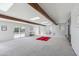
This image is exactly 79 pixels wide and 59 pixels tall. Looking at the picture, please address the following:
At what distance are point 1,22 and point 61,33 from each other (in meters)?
9.72

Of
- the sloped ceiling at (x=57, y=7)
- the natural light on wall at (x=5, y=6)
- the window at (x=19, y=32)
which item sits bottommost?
the window at (x=19, y=32)

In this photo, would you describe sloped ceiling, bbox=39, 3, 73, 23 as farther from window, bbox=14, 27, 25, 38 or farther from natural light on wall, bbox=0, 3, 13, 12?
window, bbox=14, 27, 25, 38

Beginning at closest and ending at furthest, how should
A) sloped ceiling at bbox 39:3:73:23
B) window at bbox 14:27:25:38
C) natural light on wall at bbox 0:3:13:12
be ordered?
→ sloped ceiling at bbox 39:3:73:23, natural light on wall at bbox 0:3:13:12, window at bbox 14:27:25:38

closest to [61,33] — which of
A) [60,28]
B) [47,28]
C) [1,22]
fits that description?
[60,28]

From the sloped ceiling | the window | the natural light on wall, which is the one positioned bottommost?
the window

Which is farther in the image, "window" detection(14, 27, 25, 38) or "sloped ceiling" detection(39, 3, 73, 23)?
"window" detection(14, 27, 25, 38)

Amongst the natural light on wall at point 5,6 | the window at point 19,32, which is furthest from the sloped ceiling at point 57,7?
the window at point 19,32

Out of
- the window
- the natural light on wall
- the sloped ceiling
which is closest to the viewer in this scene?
the sloped ceiling

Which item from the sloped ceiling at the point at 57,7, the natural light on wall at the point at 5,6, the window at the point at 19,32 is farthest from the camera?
the window at the point at 19,32

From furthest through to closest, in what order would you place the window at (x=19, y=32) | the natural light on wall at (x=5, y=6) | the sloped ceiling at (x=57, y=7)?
1. the window at (x=19, y=32)
2. the natural light on wall at (x=5, y=6)
3. the sloped ceiling at (x=57, y=7)

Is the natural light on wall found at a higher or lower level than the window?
higher

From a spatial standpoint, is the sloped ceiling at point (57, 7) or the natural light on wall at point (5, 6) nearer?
the sloped ceiling at point (57, 7)

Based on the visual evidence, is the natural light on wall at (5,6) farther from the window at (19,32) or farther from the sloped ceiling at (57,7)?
the window at (19,32)

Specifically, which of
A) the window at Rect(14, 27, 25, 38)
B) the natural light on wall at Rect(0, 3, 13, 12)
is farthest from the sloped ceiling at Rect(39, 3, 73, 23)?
the window at Rect(14, 27, 25, 38)
